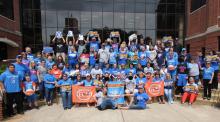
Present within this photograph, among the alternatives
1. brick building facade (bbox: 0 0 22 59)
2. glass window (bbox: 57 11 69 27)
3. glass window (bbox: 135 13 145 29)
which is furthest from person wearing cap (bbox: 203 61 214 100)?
glass window (bbox: 57 11 69 27)

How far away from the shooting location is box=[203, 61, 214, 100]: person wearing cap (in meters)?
9.80

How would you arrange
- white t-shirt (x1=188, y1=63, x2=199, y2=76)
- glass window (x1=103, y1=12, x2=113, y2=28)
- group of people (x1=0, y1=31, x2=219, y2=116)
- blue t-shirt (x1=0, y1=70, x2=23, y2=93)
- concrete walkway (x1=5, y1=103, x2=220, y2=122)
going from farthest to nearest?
glass window (x1=103, y1=12, x2=113, y2=28), white t-shirt (x1=188, y1=63, x2=199, y2=76), group of people (x1=0, y1=31, x2=219, y2=116), blue t-shirt (x1=0, y1=70, x2=23, y2=93), concrete walkway (x1=5, y1=103, x2=220, y2=122)

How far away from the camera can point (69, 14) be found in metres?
26.8

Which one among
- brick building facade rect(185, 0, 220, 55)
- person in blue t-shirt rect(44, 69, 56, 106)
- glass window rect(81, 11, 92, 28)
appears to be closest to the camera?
person in blue t-shirt rect(44, 69, 56, 106)

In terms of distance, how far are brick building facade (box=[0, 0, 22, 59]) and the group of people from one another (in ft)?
39.2

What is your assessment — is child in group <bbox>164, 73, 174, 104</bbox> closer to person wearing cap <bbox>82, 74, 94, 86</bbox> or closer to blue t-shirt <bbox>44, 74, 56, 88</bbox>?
person wearing cap <bbox>82, 74, 94, 86</bbox>

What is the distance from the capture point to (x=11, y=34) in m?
23.9

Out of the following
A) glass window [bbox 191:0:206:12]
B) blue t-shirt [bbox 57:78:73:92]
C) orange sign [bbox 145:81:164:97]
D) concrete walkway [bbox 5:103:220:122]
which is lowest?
concrete walkway [bbox 5:103:220:122]

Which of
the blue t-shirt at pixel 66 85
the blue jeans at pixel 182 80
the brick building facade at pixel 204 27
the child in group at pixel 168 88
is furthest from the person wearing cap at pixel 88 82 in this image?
the brick building facade at pixel 204 27

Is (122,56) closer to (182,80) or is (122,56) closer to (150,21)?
(182,80)

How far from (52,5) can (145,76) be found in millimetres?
19787

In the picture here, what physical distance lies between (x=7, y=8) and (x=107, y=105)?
A: 1968cm

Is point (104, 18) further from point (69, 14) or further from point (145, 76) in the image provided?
point (145, 76)

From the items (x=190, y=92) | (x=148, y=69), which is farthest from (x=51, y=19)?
(x=190, y=92)
